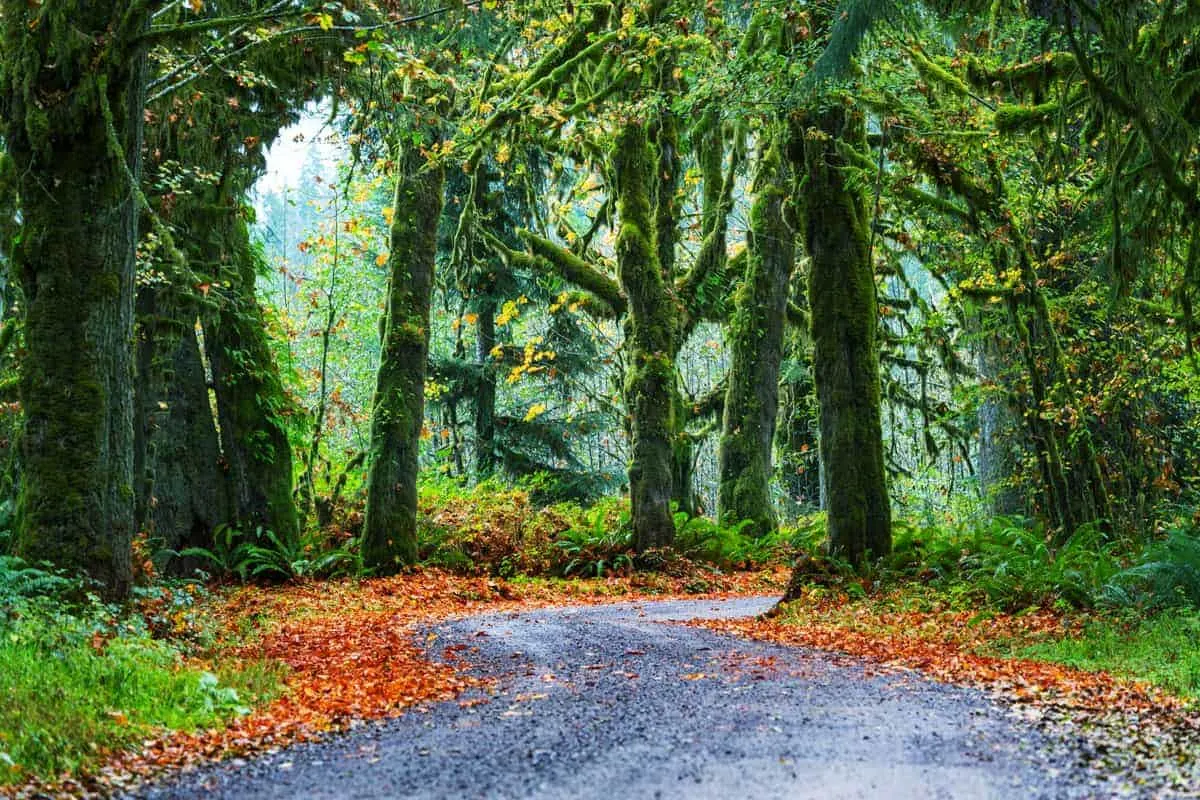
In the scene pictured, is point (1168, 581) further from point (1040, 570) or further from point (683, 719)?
point (683, 719)

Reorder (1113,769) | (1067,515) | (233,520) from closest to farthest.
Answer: (1113,769)
(1067,515)
(233,520)

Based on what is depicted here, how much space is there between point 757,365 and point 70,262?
41.3 feet

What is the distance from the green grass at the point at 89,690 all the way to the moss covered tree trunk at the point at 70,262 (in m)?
0.84

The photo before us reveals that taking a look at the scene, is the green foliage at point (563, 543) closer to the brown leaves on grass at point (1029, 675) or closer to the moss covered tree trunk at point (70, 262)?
the brown leaves on grass at point (1029, 675)

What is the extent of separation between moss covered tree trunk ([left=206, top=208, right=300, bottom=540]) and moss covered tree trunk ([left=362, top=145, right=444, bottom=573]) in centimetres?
121

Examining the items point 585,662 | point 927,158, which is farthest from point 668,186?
point 585,662

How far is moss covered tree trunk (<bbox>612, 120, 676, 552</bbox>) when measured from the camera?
15.2 meters

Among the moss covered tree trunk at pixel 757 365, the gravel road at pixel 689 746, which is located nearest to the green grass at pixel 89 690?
the gravel road at pixel 689 746

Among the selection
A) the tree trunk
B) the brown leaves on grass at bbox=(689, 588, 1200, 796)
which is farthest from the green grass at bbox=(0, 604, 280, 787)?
the tree trunk

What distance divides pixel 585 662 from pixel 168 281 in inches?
276

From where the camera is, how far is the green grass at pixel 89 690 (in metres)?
4.22

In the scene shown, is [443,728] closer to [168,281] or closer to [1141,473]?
[168,281]

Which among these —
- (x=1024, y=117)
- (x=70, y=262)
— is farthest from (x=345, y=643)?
(x=1024, y=117)

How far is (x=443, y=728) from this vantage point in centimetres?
499
